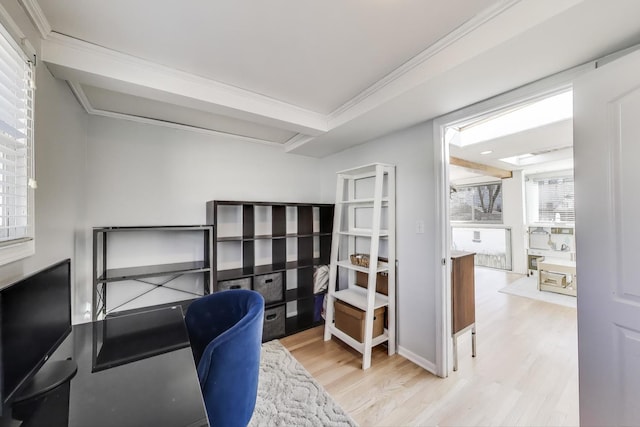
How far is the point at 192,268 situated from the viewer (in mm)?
2367

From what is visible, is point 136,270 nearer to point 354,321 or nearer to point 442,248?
point 354,321

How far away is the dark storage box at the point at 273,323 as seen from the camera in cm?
267

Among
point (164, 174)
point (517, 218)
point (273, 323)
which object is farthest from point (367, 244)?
point (517, 218)

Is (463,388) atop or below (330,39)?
below

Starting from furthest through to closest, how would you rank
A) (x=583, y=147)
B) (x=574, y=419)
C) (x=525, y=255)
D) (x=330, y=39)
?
(x=525, y=255), (x=574, y=419), (x=330, y=39), (x=583, y=147)

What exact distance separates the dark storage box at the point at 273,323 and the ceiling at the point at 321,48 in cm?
194

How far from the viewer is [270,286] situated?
274 centimetres

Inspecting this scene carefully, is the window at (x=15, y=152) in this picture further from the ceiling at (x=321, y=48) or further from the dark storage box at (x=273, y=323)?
the dark storage box at (x=273, y=323)

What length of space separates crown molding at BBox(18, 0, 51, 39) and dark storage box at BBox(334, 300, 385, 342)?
9.10ft

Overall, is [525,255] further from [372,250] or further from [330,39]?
[330,39]

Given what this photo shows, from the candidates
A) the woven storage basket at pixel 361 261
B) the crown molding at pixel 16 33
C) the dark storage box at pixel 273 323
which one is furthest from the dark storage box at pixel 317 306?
the crown molding at pixel 16 33

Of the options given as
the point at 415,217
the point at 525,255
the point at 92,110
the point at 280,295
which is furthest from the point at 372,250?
the point at 525,255

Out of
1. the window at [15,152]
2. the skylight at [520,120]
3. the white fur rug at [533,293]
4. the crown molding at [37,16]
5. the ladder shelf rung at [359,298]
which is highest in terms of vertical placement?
the skylight at [520,120]

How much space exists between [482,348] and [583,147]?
6.87ft
